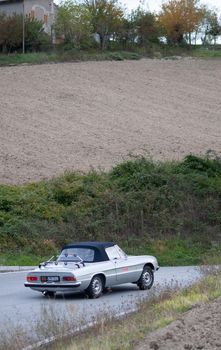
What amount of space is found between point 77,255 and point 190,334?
10397 mm

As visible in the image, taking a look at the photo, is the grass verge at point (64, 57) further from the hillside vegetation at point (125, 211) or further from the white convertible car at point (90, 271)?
the white convertible car at point (90, 271)

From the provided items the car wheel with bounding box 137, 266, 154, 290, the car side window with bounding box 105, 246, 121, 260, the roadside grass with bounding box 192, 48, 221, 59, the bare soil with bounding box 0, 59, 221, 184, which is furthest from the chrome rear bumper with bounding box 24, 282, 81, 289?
the roadside grass with bounding box 192, 48, 221, 59

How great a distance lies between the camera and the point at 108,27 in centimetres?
8162

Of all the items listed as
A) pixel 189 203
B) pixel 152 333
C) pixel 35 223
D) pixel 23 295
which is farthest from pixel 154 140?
pixel 152 333

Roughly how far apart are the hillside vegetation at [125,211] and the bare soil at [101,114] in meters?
3.05

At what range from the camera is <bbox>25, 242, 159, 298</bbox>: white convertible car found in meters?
19.8

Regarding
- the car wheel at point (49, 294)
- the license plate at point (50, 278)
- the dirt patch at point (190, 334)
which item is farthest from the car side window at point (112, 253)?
the dirt patch at point (190, 334)

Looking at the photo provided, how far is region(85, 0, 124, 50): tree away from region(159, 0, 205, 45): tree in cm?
492

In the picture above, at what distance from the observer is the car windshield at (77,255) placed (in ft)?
68.6

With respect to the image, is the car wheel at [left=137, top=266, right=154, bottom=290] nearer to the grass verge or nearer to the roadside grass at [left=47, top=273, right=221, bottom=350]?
the roadside grass at [left=47, top=273, right=221, bottom=350]

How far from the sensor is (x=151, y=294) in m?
15.4

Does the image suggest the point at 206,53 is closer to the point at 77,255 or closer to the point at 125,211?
the point at 125,211

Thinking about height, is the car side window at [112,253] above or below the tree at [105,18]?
below

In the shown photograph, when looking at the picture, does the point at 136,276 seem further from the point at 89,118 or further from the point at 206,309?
the point at 89,118
